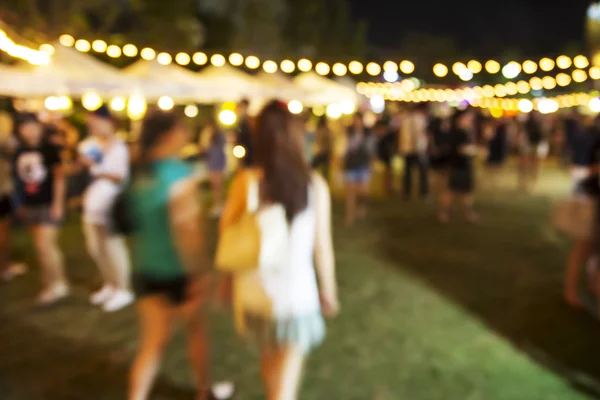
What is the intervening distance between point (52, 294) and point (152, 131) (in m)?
3.01

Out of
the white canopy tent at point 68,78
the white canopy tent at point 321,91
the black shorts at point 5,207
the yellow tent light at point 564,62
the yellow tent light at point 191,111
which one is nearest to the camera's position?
the black shorts at point 5,207

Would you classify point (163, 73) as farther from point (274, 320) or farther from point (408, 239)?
point (274, 320)

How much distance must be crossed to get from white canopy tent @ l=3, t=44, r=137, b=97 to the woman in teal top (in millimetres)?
7899

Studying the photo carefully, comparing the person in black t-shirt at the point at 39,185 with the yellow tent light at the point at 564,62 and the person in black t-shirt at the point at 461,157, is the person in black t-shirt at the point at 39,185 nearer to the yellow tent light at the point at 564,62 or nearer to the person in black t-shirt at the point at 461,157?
the person in black t-shirt at the point at 461,157

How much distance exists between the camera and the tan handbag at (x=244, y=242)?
7.54 feet

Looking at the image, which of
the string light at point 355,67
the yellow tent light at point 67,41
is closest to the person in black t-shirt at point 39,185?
the yellow tent light at point 67,41

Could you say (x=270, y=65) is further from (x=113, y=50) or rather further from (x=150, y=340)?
(x=150, y=340)

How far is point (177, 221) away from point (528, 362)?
274 cm

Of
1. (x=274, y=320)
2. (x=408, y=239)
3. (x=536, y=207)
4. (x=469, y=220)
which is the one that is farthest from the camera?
(x=536, y=207)

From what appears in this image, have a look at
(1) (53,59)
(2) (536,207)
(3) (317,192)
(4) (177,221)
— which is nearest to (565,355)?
(3) (317,192)

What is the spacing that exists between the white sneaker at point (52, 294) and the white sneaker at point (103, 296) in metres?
0.27

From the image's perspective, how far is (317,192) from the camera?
2428 millimetres

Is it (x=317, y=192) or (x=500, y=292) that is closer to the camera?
(x=317, y=192)

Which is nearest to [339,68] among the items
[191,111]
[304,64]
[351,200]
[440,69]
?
[304,64]
